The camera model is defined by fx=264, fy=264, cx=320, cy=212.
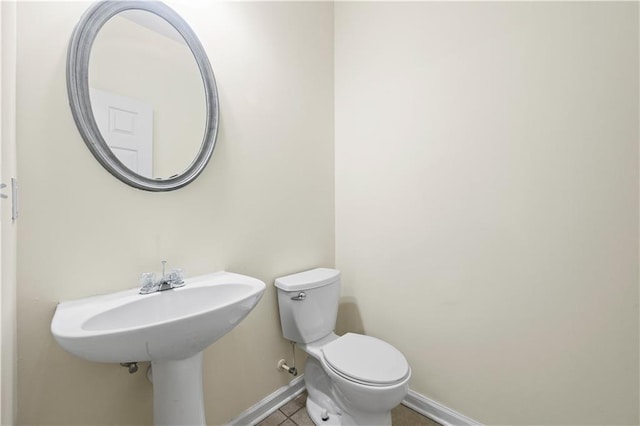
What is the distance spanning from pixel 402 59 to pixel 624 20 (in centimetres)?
85

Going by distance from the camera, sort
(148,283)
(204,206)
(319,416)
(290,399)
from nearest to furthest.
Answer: (148,283) < (204,206) < (319,416) < (290,399)

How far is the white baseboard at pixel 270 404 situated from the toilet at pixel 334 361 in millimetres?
124

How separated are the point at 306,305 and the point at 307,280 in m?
0.13

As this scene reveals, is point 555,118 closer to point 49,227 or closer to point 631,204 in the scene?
point 631,204

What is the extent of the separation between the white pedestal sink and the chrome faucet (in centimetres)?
3

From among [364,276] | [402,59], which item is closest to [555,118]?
[402,59]

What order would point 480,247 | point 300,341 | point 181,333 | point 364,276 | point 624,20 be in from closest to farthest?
point 181,333
point 624,20
point 480,247
point 300,341
point 364,276

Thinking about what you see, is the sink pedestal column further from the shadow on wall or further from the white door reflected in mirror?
the shadow on wall

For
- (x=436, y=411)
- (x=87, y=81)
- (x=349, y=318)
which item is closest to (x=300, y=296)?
(x=349, y=318)

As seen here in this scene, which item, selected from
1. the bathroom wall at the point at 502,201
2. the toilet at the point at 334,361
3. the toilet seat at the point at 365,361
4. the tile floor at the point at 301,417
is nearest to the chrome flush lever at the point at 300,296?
the toilet at the point at 334,361

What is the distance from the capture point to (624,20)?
0.94 meters

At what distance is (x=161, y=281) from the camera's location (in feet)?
3.14

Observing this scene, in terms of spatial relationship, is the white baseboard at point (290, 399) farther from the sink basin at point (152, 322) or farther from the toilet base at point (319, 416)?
the sink basin at point (152, 322)

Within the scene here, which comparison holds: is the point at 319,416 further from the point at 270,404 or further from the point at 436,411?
the point at 436,411
